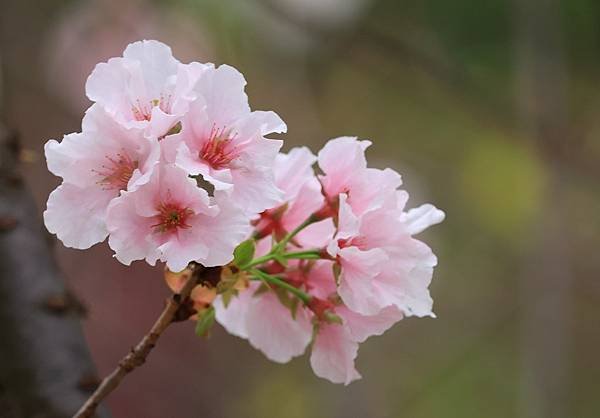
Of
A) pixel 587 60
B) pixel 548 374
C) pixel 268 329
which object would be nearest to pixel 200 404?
pixel 548 374

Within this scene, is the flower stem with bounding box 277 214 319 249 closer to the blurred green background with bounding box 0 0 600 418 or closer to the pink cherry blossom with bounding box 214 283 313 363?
the pink cherry blossom with bounding box 214 283 313 363

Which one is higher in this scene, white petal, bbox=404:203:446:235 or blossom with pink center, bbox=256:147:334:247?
white petal, bbox=404:203:446:235

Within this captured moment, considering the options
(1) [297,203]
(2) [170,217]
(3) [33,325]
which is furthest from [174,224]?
(3) [33,325]

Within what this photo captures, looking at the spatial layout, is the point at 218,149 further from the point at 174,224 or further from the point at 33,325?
the point at 33,325

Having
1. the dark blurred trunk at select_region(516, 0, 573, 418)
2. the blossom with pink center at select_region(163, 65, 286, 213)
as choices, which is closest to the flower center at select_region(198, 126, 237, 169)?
the blossom with pink center at select_region(163, 65, 286, 213)

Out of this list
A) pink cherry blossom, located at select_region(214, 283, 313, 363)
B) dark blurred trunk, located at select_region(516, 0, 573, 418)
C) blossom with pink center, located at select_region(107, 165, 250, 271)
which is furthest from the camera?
dark blurred trunk, located at select_region(516, 0, 573, 418)

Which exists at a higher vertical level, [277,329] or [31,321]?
[277,329]

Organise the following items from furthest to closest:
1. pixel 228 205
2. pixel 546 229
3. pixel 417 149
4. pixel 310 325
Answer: pixel 417 149 → pixel 546 229 → pixel 310 325 → pixel 228 205

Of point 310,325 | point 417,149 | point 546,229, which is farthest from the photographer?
point 417,149

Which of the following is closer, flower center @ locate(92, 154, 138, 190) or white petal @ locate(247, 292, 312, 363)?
flower center @ locate(92, 154, 138, 190)
